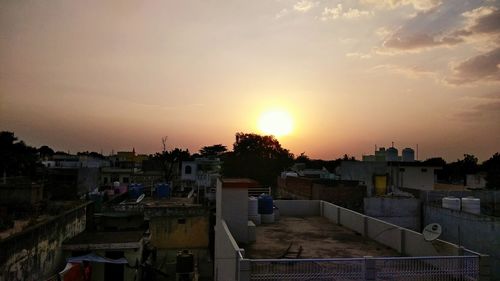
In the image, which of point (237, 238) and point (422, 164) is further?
point (422, 164)

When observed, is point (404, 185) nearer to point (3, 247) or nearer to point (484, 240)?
point (484, 240)

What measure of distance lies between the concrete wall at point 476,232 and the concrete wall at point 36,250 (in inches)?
728

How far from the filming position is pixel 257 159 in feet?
224

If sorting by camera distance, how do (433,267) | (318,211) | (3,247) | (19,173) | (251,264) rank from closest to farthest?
(251,264) → (433,267) → (3,247) → (318,211) → (19,173)

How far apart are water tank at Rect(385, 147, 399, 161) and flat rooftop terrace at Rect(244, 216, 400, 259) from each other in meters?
24.0

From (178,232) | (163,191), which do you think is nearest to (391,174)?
(178,232)

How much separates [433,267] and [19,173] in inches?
2135

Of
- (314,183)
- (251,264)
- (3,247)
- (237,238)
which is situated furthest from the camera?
(314,183)

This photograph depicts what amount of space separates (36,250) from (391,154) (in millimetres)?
31970

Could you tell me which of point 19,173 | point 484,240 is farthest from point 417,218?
point 19,173

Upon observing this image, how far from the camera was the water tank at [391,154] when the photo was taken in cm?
3997

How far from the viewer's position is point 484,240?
1756 cm

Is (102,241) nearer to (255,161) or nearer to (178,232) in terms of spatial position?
(178,232)

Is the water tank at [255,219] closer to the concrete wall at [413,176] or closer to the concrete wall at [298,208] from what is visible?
A: the concrete wall at [298,208]
